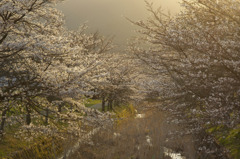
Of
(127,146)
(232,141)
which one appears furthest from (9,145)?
(232,141)

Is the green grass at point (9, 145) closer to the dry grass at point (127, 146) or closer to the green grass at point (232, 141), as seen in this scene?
the dry grass at point (127, 146)

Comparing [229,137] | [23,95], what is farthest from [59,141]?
[229,137]

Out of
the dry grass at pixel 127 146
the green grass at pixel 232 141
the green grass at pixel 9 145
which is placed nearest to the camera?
the green grass at pixel 232 141

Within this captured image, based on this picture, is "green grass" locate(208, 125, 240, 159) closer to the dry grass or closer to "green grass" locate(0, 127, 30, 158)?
the dry grass

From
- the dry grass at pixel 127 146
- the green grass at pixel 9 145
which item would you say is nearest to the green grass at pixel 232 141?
the dry grass at pixel 127 146

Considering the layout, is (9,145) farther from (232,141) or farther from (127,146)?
(232,141)

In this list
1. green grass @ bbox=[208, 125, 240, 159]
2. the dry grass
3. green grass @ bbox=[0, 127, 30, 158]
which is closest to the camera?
green grass @ bbox=[208, 125, 240, 159]

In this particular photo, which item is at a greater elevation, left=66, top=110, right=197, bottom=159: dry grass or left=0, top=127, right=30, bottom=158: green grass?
left=0, top=127, right=30, bottom=158: green grass

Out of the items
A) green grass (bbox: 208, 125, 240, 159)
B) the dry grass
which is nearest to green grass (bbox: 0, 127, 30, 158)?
the dry grass

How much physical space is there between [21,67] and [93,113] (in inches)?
89.1

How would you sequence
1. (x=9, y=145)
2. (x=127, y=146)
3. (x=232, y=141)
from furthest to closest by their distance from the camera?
1. (x=127, y=146)
2. (x=9, y=145)
3. (x=232, y=141)

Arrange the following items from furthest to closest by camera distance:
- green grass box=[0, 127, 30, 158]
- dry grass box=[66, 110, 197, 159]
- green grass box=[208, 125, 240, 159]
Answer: dry grass box=[66, 110, 197, 159] < green grass box=[0, 127, 30, 158] < green grass box=[208, 125, 240, 159]

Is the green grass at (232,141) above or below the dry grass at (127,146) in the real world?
above

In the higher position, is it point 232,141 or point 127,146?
point 232,141
